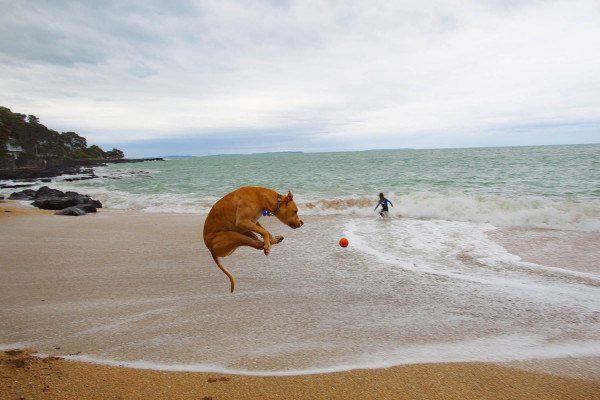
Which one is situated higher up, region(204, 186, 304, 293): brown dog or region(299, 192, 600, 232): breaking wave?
region(204, 186, 304, 293): brown dog

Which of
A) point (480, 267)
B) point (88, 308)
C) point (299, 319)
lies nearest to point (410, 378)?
point (299, 319)

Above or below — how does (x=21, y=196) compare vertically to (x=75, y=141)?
below

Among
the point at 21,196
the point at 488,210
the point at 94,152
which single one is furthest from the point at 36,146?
the point at 488,210

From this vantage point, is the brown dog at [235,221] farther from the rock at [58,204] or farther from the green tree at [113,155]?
the green tree at [113,155]

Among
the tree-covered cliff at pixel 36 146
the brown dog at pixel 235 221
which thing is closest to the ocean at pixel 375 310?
the brown dog at pixel 235 221

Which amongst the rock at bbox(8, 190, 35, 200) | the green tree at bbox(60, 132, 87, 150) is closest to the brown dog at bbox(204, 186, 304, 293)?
the rock at bbox(8, 190, 35, 200)

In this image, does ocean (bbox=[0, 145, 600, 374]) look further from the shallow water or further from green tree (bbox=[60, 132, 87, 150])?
green tree (bbox=[60, 132, 87, 150])

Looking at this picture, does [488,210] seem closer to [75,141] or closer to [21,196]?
[21,196]

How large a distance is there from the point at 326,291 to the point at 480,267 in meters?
3.72

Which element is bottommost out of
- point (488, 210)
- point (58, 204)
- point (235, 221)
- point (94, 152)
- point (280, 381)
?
point (488, 210)

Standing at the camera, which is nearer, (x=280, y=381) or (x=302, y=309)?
(x=280, y=381)

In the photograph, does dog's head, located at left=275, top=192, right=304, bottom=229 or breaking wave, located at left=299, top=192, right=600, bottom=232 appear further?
breaking wave, located at left=299, top=192, right=600, bottom=232

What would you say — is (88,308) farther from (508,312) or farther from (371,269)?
(508,312)

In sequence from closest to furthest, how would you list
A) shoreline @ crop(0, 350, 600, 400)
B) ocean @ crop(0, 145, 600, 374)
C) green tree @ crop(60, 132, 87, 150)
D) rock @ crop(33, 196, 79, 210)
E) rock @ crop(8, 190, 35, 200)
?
shoreline @ crop(0, 350, 600, 400), ocean @ crop(0, 145, 600, 374), rock @ crop(33, 196, 79, 210), rock @ crop(8, 190, 35, 200), green tree @ crop(60, 132, 87, 150)
